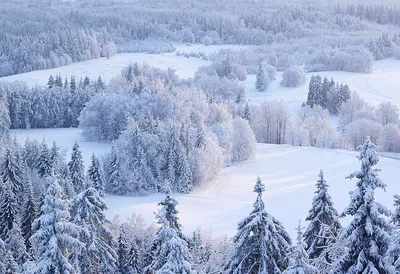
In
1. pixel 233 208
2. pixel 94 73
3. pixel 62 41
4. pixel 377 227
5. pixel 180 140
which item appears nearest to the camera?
pixel 377 227

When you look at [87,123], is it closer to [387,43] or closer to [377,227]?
[377,227]

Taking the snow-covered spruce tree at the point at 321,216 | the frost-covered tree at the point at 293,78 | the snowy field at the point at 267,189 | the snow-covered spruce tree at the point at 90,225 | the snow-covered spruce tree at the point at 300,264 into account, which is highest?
the snow-covered spruce tree at the point at 300,264

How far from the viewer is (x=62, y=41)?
6624 inches

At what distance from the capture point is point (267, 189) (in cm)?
6775

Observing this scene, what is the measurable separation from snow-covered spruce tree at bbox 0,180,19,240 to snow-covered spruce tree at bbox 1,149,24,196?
3.22 m

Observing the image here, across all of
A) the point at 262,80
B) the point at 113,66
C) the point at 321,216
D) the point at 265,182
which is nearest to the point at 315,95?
the point at 262,80

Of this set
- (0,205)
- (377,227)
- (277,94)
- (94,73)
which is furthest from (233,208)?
(94,73)

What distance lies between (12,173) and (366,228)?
40.0 metres

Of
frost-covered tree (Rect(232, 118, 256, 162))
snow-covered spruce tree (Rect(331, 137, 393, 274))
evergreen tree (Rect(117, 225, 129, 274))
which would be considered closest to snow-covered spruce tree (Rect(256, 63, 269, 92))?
frost-covered tree (Rect(232, 118, 256, 162))

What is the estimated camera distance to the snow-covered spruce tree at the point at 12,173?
47.8 metres

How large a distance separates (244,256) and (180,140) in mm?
50595

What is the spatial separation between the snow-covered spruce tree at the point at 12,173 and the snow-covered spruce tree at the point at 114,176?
16877mm

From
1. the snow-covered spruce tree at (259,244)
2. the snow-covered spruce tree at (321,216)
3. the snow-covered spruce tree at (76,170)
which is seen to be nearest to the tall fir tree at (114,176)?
the snow-covered spruce tree at (76,170)

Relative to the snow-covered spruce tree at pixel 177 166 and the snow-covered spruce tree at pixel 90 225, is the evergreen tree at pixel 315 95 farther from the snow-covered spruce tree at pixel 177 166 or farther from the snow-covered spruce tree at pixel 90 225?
the snow-covered spruce tree at pixel 90 225
